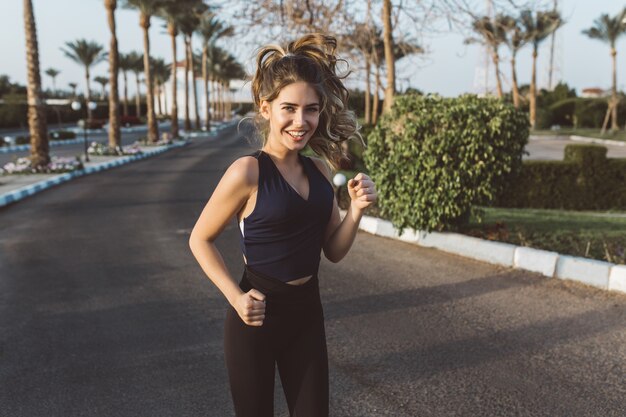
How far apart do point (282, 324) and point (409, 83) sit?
507 inches

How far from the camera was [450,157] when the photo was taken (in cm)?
776

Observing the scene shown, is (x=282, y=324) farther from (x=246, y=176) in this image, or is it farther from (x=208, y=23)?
(x=208, y=23)

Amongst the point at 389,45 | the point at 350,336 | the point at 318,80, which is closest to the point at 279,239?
the point at 318,80

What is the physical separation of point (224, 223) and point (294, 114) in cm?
46

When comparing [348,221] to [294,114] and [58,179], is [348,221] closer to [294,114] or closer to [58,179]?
[294,114]

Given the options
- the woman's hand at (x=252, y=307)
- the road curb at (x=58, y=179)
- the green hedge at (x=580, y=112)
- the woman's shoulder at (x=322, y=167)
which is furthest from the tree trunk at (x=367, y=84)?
the green hedge at (x=580, y=112)

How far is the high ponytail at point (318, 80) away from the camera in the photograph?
210 centimetres

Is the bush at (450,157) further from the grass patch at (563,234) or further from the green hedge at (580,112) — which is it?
the green hedge at (580,112)

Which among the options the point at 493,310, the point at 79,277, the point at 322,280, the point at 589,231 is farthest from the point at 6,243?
the point at 589,231

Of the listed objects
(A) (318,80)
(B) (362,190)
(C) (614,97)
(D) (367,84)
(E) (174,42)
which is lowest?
(B) (362,190)

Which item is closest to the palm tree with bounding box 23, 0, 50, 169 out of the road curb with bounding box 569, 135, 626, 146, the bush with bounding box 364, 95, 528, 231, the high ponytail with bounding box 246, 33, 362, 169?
the bush with bounding box 364, 95, 528, 231

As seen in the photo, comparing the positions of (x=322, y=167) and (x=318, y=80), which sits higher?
(x=318, y=80)

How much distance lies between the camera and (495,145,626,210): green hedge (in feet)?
42.7

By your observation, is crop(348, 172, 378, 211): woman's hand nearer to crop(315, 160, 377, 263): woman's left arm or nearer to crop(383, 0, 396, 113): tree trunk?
crop(315, 160, 377, 263): woman's left arm
